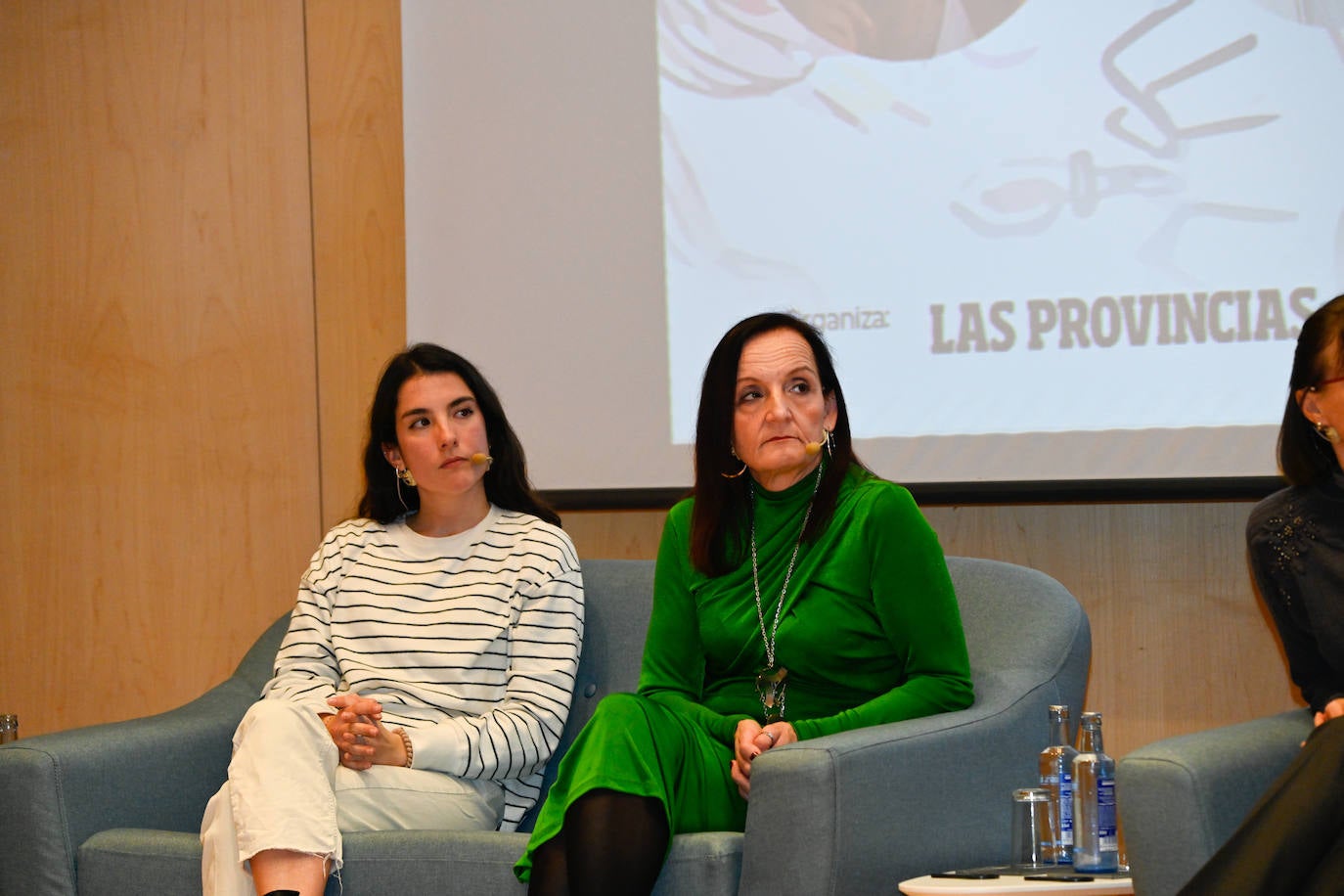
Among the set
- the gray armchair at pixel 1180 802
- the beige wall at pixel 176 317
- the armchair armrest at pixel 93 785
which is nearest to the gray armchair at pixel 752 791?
the armchair armrest at pixel 93 785

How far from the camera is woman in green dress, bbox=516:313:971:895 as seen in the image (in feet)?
6.92

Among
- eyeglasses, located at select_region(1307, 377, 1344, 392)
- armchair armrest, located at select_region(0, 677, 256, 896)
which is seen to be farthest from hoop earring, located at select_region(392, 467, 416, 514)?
eyeglasses, located at select_region(1307, 377, 1344, 392)

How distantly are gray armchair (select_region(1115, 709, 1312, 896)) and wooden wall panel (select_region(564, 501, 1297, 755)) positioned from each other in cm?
97

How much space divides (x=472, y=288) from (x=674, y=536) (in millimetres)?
1107

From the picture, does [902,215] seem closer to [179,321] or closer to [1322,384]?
[1322,384]

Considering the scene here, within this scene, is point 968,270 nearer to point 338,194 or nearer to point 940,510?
point 940,510

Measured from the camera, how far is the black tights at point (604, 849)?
198 centimetres

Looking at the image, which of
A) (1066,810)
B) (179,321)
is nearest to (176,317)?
(179,321)

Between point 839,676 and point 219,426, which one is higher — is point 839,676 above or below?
below

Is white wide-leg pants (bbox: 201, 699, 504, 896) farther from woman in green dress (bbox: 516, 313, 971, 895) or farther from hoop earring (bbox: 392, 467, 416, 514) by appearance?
hoop earring (bbox: 392, 467, 416, 514)

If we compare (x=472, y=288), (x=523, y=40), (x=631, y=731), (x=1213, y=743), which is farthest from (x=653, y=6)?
(x=1213, y=743)

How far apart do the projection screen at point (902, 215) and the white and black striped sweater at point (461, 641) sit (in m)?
0.59

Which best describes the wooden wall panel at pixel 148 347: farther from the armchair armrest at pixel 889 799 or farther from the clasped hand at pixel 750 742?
the armchair armrest at pixel 889 799

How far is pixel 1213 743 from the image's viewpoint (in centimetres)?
193
